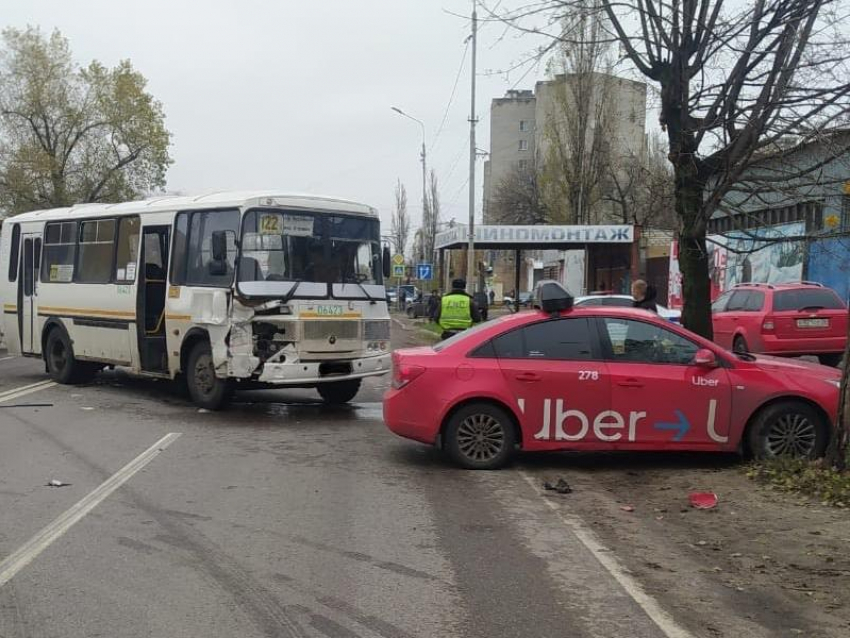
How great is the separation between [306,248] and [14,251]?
759 cm

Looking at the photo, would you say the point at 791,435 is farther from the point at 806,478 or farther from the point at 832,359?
the point at 832,359

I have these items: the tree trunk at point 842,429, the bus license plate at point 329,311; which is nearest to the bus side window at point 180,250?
the bus license plate at point 329,311

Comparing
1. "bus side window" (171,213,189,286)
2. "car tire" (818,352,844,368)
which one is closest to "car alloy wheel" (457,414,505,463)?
"bus side window" (171,213,189,286)

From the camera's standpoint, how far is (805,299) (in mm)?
15531

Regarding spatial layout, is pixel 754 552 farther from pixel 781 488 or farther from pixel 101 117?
pixel 101 117

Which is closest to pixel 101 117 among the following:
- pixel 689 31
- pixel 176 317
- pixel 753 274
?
pixel 753 274

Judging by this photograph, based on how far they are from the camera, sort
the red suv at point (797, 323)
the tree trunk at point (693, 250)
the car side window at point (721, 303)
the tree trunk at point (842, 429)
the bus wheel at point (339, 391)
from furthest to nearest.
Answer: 1. the car side window at point (721, 303)
2. the red suv at point (797, 323)
3. the bus wheel at point (339, 391)
4. the tree trunk at point (693, 250)
5. the tree trunk at point (842, 429)

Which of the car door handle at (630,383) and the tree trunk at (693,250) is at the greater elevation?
the tree trunk at (693,250)

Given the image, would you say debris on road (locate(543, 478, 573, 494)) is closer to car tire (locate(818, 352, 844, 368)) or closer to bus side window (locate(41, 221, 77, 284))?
car tire (locate(818, 352, 844, 368))

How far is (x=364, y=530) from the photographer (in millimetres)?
6223

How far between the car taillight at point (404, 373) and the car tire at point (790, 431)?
10.6ft

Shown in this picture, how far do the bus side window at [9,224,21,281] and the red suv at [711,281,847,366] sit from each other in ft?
44.8

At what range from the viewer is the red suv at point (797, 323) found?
15.3m

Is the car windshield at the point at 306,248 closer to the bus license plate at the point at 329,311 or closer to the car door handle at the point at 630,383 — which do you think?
the bus license plate at the point at 329,311
